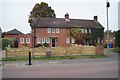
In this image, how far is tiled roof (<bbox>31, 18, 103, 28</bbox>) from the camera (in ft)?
191

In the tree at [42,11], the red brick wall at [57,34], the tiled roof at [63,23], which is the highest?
the tree at [42,11]

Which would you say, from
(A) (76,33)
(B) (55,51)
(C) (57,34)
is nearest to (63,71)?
(B) (55,51)

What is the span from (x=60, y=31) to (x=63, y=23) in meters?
2.52

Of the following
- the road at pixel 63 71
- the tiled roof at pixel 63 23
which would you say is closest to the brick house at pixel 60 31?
the tiled roof at pixel 63 23

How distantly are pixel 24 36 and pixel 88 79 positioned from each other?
1866 inches

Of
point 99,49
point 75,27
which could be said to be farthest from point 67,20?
point 99,49

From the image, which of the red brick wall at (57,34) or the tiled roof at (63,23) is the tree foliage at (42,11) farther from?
the red brick wall at (57,34)

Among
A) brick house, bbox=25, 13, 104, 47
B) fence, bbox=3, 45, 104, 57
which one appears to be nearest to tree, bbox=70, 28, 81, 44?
brick house, bbox=25, 13, 104, 47

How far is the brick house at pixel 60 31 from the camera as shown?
57.3 metres

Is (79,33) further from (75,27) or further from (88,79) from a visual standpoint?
(88,79)

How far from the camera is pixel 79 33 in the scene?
58156 millimetres

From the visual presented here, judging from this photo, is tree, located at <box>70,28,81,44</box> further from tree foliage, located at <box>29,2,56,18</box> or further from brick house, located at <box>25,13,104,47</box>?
tree foliage, located at <box>29,2,56,18</box>

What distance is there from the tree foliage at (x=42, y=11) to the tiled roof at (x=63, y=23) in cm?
1696

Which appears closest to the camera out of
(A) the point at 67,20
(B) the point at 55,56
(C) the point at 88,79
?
(C) the point at 88,79
